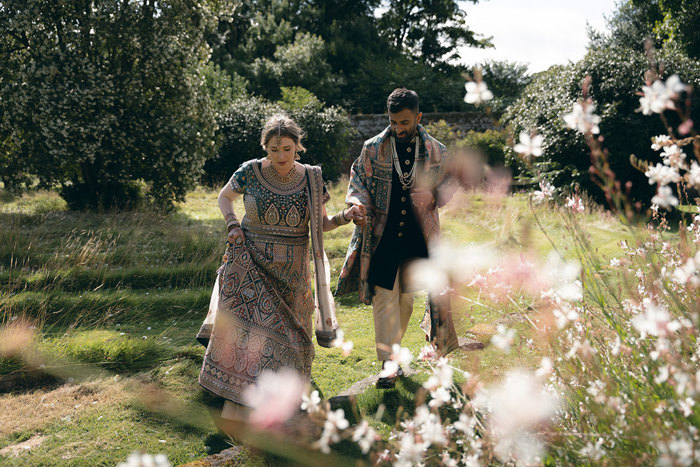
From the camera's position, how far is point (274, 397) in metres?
3.97

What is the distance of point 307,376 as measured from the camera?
4188mm

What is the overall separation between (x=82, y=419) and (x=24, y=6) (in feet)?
32.6

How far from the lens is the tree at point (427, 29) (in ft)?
108

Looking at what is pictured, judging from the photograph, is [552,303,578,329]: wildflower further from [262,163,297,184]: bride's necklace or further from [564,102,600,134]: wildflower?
[262,163,297,184]: bride's necklace

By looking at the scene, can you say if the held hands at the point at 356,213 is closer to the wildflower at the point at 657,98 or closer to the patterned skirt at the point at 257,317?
the patterned skirt at the point at 257,317

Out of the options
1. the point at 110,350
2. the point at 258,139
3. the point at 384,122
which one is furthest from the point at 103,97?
the point at 384,122

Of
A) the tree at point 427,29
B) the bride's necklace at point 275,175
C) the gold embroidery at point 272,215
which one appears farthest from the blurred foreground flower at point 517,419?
the tree at point 427,29

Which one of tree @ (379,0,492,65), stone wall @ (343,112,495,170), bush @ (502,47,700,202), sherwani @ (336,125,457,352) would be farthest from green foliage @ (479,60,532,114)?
sherwani @ (336,125,457,352)

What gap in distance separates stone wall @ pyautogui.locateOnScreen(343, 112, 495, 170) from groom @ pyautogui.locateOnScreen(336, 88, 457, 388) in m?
16.7

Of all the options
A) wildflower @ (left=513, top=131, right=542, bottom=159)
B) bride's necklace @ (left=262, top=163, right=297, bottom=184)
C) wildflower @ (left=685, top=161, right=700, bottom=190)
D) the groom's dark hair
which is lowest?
bride's necklace @ (left=262, top=163, right=297, bottom=184)

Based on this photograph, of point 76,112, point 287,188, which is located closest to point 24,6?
point 76,112

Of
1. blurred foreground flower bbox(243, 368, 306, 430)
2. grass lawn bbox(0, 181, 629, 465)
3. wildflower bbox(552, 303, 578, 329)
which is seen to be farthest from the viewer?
blurred foreground flower bbox(243, 368, 306, 430)

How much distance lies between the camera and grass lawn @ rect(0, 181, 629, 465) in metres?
3.53

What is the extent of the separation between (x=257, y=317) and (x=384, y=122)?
18394 millimetres
